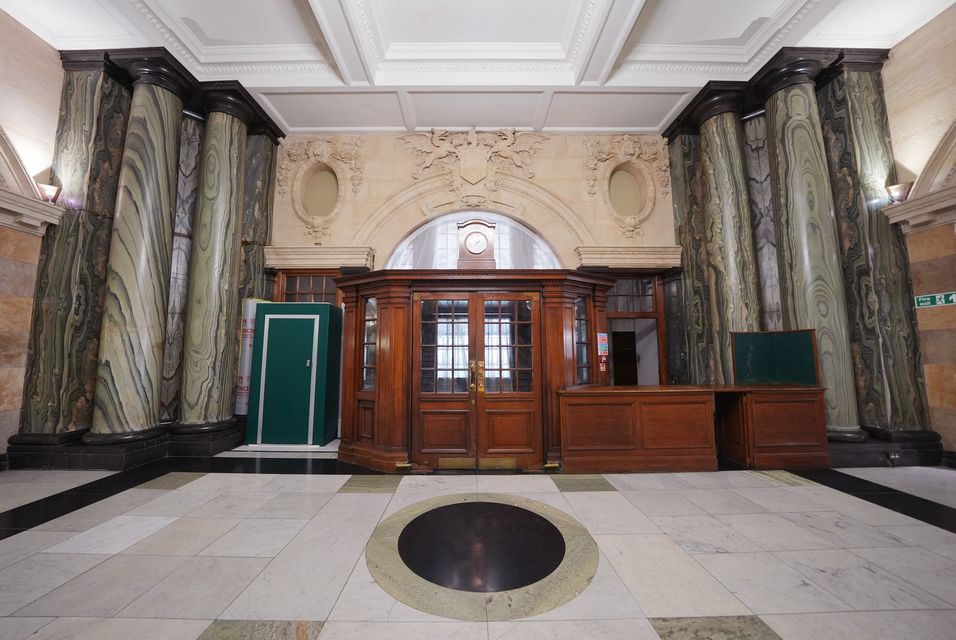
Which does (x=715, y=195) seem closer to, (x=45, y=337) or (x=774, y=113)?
(x=774, y=113)

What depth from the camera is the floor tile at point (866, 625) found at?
1782mm

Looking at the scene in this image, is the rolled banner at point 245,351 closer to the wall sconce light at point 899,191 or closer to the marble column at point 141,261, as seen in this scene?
the marble column at point 141,261

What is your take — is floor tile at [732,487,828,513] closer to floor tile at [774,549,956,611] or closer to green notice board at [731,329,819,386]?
floor tile at [774,549,956,611]

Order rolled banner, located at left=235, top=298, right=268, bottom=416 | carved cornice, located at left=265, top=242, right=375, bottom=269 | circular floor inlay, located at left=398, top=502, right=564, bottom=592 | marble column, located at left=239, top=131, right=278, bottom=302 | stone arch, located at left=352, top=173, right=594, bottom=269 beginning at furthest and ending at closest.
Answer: stone arch, located at left=352, top=173, right=594, bottom=269 < carved cornice, located at left=265, top=242, right=375, bottom=269 < marble column, located at left=239, top=131, right=278, bottom=302 < rolled banner, located at left=235, top=298, right=268, bottom=416 < circular floor inlay, located at left=398, top=502, right=564, bottom=592

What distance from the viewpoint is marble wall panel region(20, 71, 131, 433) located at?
15.2 ft

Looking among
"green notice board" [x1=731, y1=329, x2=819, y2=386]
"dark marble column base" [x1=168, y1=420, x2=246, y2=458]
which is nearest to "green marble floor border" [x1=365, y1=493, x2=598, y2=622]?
"dark marble column base" [x1=168, y1=420, x2=246, y2=458]

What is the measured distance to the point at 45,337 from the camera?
15.3ft

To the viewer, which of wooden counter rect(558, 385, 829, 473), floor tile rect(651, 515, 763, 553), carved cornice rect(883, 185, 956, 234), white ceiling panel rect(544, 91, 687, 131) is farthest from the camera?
white ceiling panel rect(544, 91, 687, 131)

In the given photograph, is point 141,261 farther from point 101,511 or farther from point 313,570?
point 313,570

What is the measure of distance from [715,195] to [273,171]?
25.2 ft

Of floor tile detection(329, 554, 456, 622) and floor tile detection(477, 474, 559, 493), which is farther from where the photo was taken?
floor tile detection(477, 474, 559, 493)

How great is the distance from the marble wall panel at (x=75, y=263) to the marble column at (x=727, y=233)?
8.72m

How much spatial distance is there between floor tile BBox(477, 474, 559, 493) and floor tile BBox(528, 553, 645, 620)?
1.51 metres

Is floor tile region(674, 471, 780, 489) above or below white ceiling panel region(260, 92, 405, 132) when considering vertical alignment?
below
